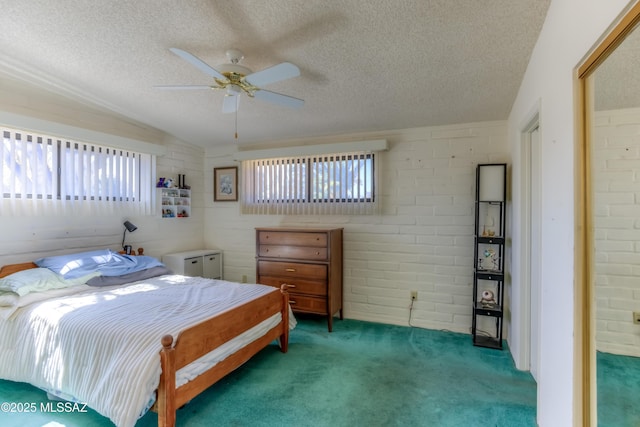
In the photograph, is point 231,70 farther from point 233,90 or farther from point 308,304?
point 308,304

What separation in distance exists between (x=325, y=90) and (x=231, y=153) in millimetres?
2185

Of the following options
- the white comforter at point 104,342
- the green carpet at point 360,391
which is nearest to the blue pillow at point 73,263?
the white comforter at point 104,342

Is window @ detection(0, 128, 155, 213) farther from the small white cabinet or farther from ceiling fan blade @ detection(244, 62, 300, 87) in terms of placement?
ceiling fan blade @ detection(244, 62, 300, 87)

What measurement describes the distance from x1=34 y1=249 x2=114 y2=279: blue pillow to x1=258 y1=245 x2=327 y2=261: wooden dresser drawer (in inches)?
62.4

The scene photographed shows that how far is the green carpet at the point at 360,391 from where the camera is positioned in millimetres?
1897

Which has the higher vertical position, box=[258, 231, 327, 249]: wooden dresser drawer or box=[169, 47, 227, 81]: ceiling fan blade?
box=[169, 47, 227, 81]: ceiling fan blade

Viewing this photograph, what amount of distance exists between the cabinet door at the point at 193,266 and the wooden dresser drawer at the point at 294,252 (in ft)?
3.32

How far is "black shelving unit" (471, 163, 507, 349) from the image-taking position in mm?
2863

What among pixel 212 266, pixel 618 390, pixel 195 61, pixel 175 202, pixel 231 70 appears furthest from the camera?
pixel 212 266

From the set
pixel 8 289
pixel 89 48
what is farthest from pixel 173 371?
pixel 89 48

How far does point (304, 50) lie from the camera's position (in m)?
2.12

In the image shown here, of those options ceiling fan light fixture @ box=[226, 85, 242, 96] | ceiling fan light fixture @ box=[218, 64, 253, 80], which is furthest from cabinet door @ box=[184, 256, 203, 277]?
ceiling fan light fixture @ box=[218, 64, 253, 80]

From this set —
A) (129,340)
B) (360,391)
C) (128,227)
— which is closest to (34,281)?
(128,227)

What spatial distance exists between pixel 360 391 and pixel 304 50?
244 cm
